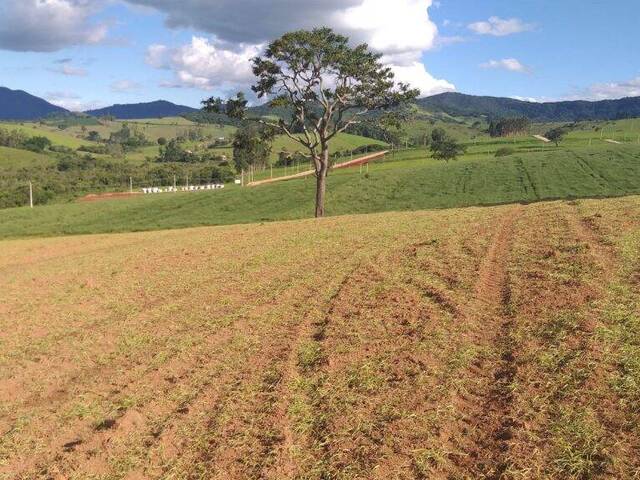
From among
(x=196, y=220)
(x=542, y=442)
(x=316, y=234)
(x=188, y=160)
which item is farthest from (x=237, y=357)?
(x=188, y=160)

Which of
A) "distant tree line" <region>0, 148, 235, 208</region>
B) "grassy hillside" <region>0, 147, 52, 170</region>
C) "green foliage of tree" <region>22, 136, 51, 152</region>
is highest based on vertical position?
"green foliage of tree" <region>22, 136, 51, 152</region>

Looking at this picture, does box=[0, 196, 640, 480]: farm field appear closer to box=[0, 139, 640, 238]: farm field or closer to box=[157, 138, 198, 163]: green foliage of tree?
box=[0, 139, 640, 238]: farm field

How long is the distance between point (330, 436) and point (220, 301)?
26.3ft

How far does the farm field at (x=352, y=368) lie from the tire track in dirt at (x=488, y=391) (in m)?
0.03

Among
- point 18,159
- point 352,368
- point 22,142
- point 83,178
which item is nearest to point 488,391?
point 352,368

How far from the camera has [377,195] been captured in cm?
6197

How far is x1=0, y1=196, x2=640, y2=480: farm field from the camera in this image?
6.25 meters

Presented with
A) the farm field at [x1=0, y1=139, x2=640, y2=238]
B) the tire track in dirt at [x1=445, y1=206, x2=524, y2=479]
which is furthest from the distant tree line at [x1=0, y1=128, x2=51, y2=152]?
the tire track in dirt at [x1=445, y1=206, x2=524, y2=479]

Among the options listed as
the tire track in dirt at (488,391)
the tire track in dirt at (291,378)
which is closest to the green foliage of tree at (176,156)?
the tire track in dirt at (291,378)

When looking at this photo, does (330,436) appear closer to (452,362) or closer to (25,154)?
(452,362)

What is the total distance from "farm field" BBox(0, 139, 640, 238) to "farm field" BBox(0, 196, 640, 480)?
3854 cm

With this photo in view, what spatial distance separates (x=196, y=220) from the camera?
5784cm

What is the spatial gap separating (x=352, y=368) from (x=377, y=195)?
5432cm

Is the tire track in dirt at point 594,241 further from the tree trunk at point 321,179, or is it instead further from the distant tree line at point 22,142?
the distant tree line at point 22,142
